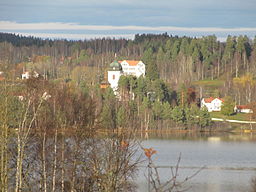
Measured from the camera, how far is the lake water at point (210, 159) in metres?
31.6

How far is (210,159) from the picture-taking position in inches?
1726

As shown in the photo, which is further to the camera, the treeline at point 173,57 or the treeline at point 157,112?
the treeline at point 173,57

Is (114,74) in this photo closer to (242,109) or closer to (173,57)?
(242,109)

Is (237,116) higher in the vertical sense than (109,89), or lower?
lower

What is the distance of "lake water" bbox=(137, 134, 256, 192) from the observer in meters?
31.6

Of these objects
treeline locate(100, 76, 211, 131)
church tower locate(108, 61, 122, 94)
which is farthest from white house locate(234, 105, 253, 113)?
church tower locate(108, 61, 122, 94)

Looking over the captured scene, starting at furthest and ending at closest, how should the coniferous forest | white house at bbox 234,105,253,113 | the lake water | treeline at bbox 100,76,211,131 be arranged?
white house at bbox 234,105,253,113 < treeline at bbox 100,76,211,131 < the lake water < the coniferous forest

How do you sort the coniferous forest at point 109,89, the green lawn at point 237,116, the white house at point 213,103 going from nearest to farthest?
the coniferous forest at point 109,89 → the green lawn at point 237,116 → the white house at point 213,103

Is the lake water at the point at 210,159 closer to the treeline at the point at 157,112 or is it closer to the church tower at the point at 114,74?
the treeline at the point at 157,112

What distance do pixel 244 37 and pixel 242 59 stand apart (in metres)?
12.8

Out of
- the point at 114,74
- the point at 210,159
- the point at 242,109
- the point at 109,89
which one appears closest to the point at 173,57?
the point at 114,74

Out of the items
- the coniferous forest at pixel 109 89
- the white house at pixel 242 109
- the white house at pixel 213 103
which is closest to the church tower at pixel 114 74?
the coniferous forest at pixel 109 89

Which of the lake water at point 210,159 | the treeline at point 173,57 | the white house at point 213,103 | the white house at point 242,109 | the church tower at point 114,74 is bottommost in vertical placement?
the lake water at point 210,159

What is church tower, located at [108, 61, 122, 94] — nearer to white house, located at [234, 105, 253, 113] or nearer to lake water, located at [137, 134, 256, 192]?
white house, located at [234, 105, 253, 113]
